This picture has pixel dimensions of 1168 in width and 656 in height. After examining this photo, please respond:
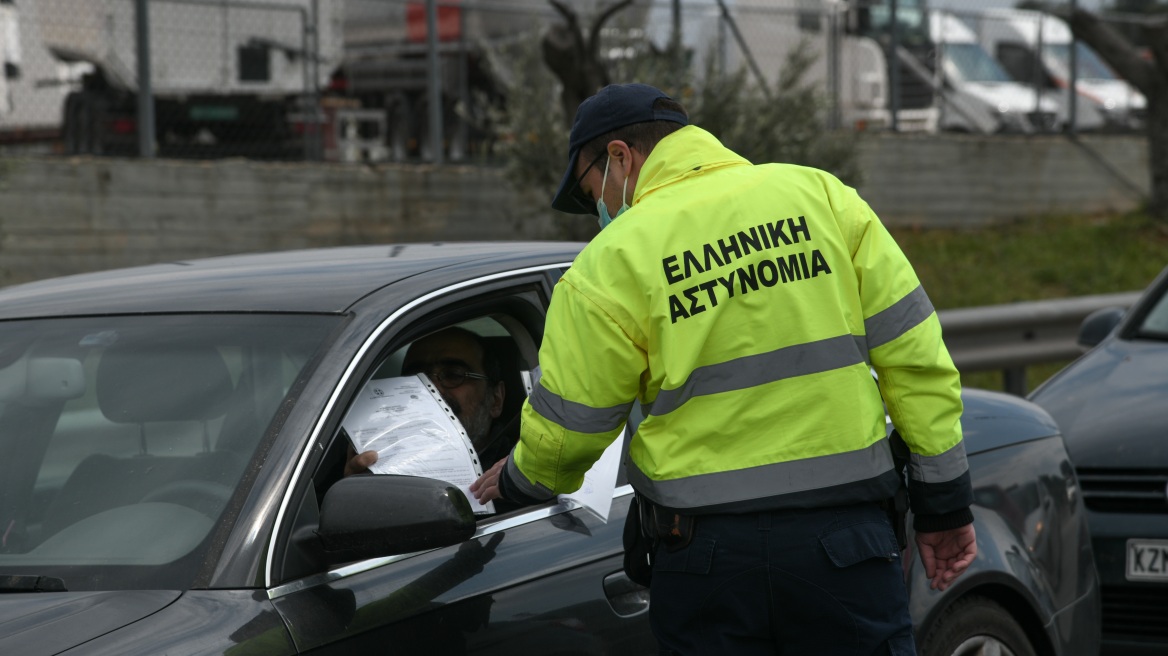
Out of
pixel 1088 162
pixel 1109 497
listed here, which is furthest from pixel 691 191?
pixel 1088 162

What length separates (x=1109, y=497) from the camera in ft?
17.1

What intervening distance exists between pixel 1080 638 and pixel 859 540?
1.78m

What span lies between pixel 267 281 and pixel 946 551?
1.58m

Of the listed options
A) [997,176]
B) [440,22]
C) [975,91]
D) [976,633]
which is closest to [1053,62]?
[975,91]

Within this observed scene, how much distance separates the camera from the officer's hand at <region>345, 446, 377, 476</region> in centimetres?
298

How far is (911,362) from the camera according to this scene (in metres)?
2.81

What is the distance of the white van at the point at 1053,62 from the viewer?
17.7 meters

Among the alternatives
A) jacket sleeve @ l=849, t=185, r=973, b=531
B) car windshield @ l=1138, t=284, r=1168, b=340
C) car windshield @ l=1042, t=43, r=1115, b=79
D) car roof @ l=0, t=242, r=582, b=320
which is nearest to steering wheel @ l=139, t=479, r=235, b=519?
car roof @ l=0, t=242, r=582, b=320

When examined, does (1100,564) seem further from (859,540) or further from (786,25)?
(786,25)

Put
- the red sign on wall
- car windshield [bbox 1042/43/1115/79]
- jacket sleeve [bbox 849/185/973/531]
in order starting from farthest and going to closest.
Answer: car windshield [bbox 1042/43/1115/79] < the red sign on wall < jacket sleeve [bbox 849/185/973/531]

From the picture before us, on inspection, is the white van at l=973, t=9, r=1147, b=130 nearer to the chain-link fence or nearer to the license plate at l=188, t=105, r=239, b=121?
the chain-link fence

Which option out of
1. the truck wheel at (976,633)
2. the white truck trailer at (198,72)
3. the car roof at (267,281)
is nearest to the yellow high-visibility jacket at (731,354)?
the car roof at (267,281)

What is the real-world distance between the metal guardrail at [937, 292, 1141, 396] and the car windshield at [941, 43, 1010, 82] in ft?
28.6

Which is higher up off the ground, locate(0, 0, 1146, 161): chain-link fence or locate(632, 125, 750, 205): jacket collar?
locate(0, 0, 1146, 161): chain-link fence
